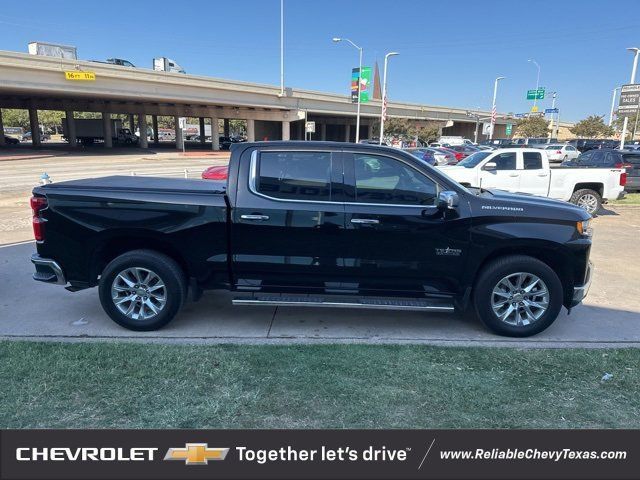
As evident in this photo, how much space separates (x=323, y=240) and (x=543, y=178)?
9609mm

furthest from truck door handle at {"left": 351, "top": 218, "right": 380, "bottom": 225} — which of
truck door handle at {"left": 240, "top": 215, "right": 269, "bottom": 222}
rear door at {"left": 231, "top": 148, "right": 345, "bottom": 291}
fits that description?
truck door handle at {"left": 240, "top": 215, "right": 269, "bottom": 222}

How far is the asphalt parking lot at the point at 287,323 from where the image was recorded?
15.4ft

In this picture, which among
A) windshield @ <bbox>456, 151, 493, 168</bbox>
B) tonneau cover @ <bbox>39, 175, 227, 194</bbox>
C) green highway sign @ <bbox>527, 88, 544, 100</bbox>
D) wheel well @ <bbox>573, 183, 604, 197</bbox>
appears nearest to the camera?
tonneau cover @ <bbox>39, 175, 227, 194</bbox>

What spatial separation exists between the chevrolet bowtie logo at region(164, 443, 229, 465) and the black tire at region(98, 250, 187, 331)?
2372 mm

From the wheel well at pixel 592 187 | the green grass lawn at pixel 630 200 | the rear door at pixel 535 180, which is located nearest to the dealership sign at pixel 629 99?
the green grass lawn at pixel 630 200

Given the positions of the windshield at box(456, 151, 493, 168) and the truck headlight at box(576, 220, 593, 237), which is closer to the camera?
the truck headlight at box(576, 220, 593, 237)

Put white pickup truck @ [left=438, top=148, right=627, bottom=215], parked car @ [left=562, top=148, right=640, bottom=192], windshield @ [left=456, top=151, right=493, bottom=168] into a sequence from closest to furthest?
white pickup truck @ [left=438, top=148, right=627, bottom=215] < windshield @ [left=456, top=151, right=493, bottom=168] < parked car @ [left=562, top=148, right=640, bottom=192]

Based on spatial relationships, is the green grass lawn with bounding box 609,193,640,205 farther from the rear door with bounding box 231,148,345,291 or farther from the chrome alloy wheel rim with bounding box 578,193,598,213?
the rear door with bounding box 231,148,345,291

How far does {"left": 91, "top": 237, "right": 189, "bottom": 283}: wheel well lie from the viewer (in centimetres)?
478

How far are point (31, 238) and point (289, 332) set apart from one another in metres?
6.62

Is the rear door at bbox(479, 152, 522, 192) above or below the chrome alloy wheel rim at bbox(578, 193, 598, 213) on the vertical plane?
above

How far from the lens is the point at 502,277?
4605 millimetres

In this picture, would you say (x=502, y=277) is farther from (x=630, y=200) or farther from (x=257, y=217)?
(x=630, y=200)

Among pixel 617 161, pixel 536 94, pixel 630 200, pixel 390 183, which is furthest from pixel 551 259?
pixel 536 94
